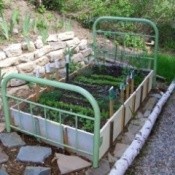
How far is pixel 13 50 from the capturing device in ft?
15.3

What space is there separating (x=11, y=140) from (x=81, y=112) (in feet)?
2.52

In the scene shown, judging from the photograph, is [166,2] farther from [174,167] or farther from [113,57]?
[174,167]

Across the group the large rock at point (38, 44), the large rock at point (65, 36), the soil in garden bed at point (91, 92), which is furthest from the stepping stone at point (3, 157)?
the large rock at point (65, 36)

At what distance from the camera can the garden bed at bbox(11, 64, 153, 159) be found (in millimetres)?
3373

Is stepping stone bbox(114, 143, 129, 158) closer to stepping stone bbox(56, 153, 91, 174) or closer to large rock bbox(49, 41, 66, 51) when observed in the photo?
stepping stone bbox(56, 153, 91, 174)

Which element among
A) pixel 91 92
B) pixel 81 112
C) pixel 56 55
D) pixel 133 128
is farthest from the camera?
pixel 56 55

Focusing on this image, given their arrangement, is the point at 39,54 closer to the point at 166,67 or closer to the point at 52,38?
the point at 52,38

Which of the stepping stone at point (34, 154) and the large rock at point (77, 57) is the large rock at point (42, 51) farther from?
the stepping stone at point (34, 154)

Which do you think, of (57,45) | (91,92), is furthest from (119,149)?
(57,45)

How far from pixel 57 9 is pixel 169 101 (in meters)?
3.03

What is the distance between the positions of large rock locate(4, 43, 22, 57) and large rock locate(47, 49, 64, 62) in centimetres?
54

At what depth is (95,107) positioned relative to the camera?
295 centimetres

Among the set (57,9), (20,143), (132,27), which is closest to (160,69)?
(132,27)

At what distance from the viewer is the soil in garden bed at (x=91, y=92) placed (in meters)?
3.77
